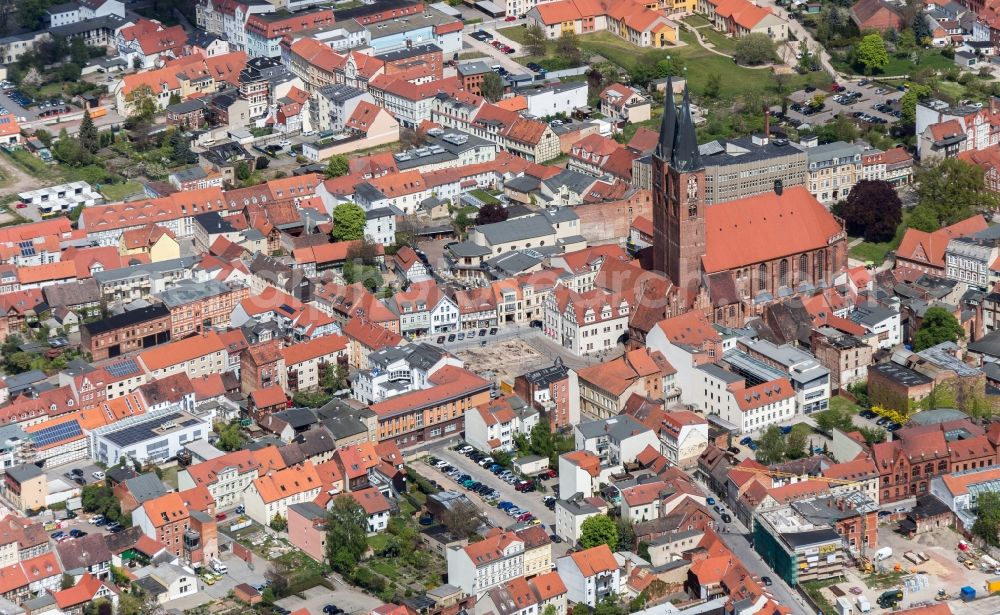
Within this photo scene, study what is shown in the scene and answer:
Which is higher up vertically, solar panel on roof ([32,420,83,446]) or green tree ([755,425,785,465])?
solar panel on roof ([32,420,83,446])

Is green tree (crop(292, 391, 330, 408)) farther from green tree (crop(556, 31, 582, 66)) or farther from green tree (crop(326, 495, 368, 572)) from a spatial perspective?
green tree (crop(556, 31, 582, 66))

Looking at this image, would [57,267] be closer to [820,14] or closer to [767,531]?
[767,531]

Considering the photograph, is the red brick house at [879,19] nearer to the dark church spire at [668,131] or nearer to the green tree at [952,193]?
the green tree at [952,193]

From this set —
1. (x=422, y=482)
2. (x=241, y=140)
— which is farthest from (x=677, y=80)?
(x=422, y=482)

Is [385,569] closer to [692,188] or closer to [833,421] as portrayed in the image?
[833,421]

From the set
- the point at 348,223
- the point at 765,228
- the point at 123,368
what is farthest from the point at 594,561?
the point at 348,223

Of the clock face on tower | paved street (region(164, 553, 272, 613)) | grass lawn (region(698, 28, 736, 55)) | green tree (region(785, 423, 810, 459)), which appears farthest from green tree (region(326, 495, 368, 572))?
grass lawn (region(698, 28, 736, 55))
